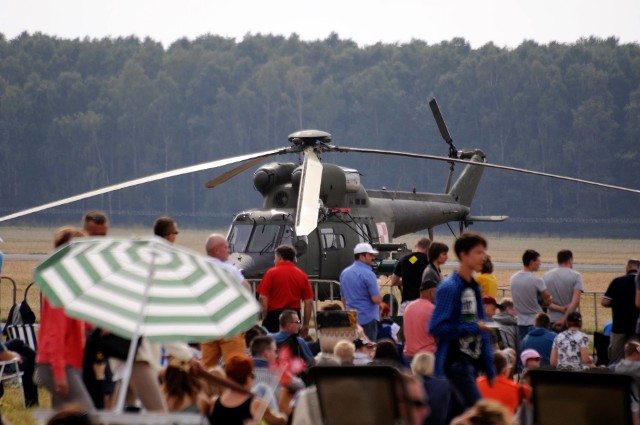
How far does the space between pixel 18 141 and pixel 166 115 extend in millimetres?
11625

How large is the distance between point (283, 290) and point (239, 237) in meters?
6.25

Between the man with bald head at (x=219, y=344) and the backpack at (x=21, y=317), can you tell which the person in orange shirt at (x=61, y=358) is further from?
the backpack at (x=21, y=317)

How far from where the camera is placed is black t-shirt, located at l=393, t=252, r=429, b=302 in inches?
504

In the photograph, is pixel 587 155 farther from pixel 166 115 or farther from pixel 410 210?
pixel 410 210

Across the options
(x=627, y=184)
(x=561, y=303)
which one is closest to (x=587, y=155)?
(x=627, y=184)

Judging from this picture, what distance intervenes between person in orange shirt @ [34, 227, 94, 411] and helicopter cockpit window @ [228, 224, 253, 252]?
10.8 m

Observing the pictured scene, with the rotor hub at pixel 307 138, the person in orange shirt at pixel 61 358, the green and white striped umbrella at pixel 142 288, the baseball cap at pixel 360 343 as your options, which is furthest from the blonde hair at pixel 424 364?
the rotor hub at pixel 307 138

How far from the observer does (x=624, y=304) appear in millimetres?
11156

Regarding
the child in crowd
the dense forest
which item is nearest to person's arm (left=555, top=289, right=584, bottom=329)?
the child in crowd

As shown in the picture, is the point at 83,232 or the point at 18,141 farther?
the point at 18,141

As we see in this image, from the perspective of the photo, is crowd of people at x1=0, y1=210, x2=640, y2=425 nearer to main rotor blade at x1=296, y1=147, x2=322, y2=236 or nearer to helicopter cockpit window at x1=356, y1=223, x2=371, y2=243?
main rotor blade at x1=296, y1=147, x2=322, y2=236

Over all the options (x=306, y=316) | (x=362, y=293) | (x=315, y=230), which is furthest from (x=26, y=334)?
(x=315, y=230)

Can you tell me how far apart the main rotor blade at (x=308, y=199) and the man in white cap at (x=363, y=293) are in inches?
29.0

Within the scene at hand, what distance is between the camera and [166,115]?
102250 millimetres
